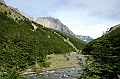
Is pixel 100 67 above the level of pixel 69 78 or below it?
above

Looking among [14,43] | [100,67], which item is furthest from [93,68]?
[14,43]

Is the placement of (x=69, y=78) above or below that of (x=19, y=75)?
below

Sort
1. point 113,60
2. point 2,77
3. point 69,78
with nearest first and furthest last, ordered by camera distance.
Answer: point 2,77 < point 113,60 < point 69,78

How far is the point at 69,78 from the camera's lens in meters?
35.2

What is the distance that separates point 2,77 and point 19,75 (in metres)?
1.54

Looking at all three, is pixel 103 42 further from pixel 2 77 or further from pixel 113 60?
pixel 2 77

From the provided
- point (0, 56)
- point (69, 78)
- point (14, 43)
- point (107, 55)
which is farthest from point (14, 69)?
point (69, 78)

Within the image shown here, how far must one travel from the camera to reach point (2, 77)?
1523 cm

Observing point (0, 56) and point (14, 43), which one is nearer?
point (0, 56)

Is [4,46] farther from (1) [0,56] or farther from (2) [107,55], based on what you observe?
(2) [107,55]

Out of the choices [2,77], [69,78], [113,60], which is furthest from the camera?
[69,78]

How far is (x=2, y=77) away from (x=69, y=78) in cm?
2188

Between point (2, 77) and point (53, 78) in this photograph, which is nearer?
point (2, 77)

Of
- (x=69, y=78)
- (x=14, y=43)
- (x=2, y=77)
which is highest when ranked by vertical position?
(x=14, y=43)
